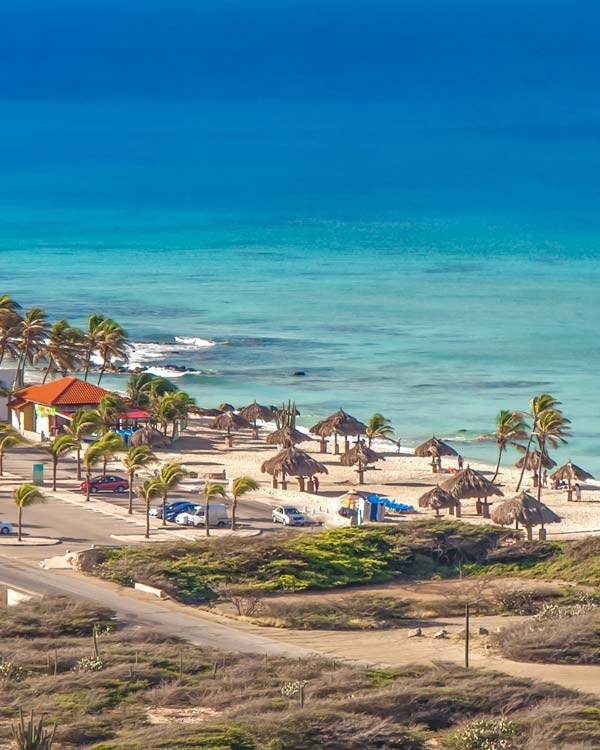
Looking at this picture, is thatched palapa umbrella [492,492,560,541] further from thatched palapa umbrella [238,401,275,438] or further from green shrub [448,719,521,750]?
green shrub [448,719,521,750]

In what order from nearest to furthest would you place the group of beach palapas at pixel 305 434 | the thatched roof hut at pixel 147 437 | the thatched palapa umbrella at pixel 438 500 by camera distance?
the thatched palapa umbrella at pixel 438 500 < the group of beach palapas at pixel 305 434 < the thatched roof hut at pixel 147 437

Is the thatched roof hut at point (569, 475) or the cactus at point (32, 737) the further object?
the thatched roof hut at point (569, 475)

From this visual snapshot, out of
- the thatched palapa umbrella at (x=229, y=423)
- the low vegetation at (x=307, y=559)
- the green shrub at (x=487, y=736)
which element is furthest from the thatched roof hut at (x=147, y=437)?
the green shrub at (x=487, y=736)

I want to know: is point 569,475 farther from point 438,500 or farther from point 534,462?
point 438,500

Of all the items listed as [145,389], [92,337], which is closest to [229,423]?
[145,389]

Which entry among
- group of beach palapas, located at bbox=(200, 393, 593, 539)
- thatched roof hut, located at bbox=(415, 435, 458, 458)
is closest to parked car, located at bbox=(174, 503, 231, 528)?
group of beach palapas, located at bbox=(200, 393, 593, 539)

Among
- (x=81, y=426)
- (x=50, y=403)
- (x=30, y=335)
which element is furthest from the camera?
(x=30, y=335)

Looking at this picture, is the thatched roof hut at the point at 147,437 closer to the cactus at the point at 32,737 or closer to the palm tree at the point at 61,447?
the palm tree at the point at 61,447
